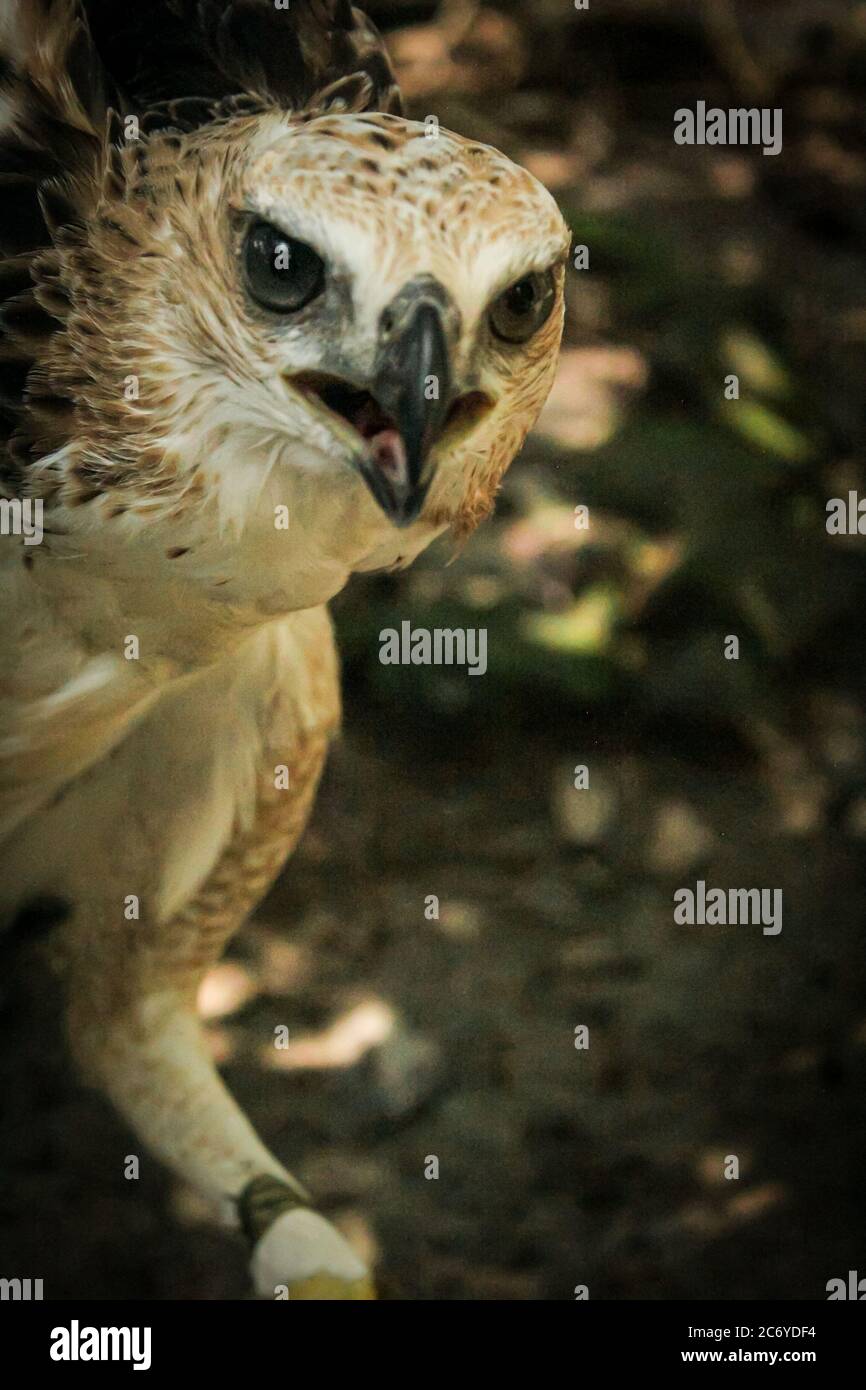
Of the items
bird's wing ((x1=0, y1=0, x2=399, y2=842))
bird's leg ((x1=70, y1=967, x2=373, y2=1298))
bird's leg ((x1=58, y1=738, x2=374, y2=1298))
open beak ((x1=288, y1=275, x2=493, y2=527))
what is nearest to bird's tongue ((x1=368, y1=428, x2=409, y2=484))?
open beak ((x1=288, y1=275, x2=493, y2=527))

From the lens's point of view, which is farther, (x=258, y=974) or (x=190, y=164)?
(x=258, y=974)

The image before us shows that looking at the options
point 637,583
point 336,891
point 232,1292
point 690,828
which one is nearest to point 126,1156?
point 232,1292

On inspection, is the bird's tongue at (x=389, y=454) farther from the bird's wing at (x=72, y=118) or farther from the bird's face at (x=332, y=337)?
the bird's wing at (x=72, y=118)

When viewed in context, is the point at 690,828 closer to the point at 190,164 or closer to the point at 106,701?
the point at 106,701

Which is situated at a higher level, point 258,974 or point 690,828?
point 690,828

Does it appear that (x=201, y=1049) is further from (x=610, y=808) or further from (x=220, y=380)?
(x=220, y=380)

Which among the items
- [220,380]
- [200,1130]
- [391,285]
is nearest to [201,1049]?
[200,1130]

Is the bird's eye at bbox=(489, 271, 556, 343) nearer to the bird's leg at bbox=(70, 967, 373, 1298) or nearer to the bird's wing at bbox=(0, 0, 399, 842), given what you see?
the bird's wing at bbox=(0, 0, 399, 842)
